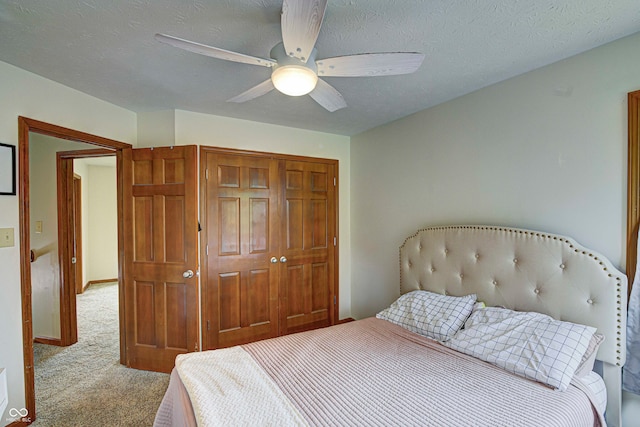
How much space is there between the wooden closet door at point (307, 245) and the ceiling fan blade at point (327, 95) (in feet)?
4.83

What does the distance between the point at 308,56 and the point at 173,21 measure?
730 mm

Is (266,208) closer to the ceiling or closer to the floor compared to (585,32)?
closer to the floor

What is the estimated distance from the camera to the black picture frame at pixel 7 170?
1900mm

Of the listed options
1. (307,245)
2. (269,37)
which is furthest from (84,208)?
(269,37)

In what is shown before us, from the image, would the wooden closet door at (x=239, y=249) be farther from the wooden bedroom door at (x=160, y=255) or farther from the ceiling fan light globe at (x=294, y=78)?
the ceiling fan light globe at (x=294, y=78)

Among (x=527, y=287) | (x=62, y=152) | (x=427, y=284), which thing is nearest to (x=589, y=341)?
(x=527, y=287)

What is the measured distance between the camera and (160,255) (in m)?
2.72

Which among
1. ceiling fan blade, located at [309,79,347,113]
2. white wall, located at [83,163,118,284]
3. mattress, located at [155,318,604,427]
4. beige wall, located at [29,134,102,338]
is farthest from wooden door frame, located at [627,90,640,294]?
white wall, located at [83,163,118,284]

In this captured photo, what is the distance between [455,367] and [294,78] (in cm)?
173

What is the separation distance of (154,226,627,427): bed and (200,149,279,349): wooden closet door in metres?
1.18

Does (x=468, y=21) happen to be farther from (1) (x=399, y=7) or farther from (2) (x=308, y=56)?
(2) (x=308, y=56)

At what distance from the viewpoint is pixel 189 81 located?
2189mm

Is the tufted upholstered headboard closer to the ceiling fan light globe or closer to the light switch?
the ceiling fan light globe

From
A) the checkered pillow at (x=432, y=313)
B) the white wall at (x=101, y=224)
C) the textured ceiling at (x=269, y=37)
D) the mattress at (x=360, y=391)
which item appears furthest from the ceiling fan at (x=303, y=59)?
the white wall at (x=101, y=224)
